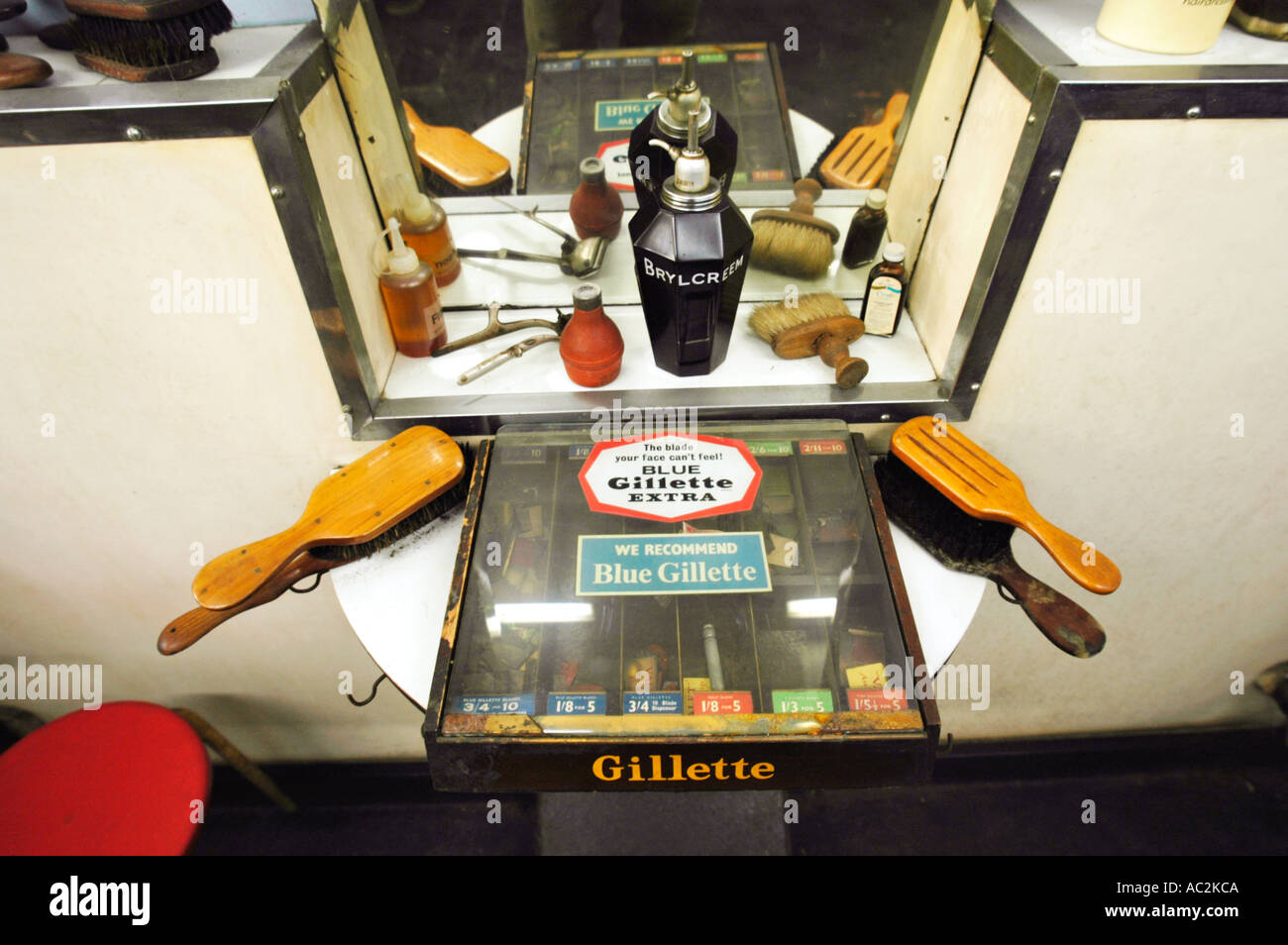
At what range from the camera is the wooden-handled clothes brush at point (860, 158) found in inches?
52.9

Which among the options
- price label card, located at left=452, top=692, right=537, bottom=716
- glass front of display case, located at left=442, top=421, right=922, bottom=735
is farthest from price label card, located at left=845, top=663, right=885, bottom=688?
price label card, located at left=452, top=692, right=537, bottom=716

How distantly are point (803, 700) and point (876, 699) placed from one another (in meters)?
0.08

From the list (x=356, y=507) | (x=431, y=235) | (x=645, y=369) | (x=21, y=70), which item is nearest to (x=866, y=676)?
(x=645, y=369)

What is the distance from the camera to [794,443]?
1.11 metres

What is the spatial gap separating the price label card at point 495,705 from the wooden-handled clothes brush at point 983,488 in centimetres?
59

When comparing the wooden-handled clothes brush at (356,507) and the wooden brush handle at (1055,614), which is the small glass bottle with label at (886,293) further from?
the wooden-handled clothes brush at (356,507)

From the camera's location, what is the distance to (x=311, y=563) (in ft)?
3.43

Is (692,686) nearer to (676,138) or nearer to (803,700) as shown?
(803,700)

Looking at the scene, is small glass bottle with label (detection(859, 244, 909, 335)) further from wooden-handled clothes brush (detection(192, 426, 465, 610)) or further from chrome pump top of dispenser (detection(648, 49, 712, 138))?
wooden-handled clothes brush (detection(192, 426, 465, 610))

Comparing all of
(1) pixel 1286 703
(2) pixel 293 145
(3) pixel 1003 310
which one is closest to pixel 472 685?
(2) pixel 293 145

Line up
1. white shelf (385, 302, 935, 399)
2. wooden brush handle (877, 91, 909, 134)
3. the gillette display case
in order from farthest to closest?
1. wooden brush handle (877, 91, 909, 134)
2. white shelf (385, 302, 935, 399)
3. the gillette display case

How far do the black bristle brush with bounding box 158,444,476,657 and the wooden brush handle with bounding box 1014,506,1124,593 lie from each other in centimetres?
76

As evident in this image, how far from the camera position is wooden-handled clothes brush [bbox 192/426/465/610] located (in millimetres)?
962

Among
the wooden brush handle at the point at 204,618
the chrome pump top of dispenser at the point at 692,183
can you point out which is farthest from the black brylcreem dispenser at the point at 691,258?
the wooden brush handle at the point at 204,618
